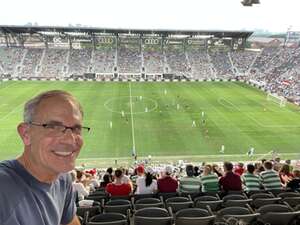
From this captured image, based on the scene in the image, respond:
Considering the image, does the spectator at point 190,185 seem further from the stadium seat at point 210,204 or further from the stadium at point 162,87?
the stadium at point 162,87

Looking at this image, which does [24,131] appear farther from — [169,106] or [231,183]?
[169,106]

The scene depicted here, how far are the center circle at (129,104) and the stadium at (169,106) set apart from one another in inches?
5.2

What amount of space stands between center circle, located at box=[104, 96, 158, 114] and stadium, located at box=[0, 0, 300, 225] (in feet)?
0.43

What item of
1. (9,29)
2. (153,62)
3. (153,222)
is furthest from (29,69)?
(153,222)

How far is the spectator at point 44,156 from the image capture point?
255 centimetres

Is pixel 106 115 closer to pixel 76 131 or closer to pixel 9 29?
pixel 76 131

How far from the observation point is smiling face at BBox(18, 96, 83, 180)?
2688 mm

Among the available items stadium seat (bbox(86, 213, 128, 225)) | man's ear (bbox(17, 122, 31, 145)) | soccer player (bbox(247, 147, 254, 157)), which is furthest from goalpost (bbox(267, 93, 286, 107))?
man's ear (bbox(17, 122, 31, 145))

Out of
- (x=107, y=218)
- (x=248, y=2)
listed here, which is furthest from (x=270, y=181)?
(x=248, y=2)

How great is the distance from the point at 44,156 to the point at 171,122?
133 feet

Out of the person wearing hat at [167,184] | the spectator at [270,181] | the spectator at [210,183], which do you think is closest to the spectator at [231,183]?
the spectator at [210,183]

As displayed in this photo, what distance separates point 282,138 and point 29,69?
194 ft

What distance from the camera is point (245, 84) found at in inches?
2876

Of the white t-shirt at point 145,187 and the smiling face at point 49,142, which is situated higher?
the smiling face at point 49,142
